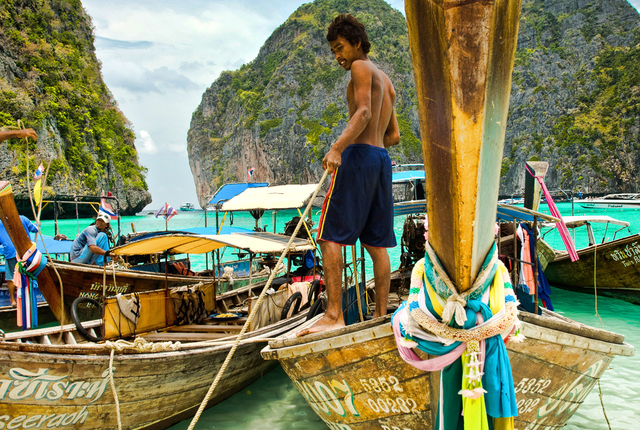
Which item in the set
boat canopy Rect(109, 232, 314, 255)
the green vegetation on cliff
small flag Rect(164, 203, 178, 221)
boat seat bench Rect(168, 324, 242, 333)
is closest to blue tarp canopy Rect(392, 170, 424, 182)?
boat canopy Rect(109, 232, 314, 255)

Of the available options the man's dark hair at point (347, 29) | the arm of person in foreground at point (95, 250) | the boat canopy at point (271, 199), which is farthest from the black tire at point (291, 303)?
the arm of person in foreground at point (95, 250)

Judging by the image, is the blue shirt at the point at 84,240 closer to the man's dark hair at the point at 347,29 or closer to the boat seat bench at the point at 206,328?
the boat seat bench at the point at 206,328

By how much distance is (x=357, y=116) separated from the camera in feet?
7.95

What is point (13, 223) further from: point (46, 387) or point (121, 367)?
point (121, 367)

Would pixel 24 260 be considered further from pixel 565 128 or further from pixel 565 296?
pixel 565 128

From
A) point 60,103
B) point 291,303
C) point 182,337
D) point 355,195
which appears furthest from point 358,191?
point 60,103

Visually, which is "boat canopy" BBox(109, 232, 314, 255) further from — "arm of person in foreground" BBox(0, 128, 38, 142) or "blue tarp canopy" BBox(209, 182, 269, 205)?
"blue tarp canopy" BBox(209, 182, 269, 205)

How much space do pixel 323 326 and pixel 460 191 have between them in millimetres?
1660

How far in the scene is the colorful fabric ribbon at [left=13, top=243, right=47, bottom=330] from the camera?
4340mm

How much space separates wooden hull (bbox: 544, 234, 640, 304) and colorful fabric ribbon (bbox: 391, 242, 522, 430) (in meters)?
8.19

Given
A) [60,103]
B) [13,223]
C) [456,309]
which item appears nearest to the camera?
[456,309]

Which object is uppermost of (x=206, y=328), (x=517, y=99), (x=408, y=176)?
(x=517, y=99)

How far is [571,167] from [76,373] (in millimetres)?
74831

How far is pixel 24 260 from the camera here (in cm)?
429
